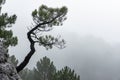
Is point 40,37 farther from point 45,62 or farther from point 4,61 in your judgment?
point 45,62

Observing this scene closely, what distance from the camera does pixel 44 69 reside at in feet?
265

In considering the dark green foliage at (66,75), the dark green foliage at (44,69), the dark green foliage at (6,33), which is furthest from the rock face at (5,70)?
the dark green foliage at (44,69)

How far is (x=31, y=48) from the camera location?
20438mm

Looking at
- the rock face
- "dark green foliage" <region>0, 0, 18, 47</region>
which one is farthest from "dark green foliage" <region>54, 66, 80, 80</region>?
the rock face

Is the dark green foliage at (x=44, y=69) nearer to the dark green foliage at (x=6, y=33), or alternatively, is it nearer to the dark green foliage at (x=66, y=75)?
the dark green foliage at (x=66, y=75)

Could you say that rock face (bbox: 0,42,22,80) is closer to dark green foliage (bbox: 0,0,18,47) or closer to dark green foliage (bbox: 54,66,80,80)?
dark green foliage (bbox: 0,0,18,47)

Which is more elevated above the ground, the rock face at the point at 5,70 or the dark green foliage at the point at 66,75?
the dark green foliage at the point at 66,75

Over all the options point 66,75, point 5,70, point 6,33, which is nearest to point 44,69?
point 66,75

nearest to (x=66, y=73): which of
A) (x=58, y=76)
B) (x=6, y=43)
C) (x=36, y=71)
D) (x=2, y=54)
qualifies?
(x=58, y=76)

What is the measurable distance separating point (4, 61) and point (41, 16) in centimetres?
770

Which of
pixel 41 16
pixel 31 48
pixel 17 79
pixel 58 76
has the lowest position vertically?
pixel 17 79

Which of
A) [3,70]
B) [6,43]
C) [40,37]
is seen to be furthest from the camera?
[6,43]

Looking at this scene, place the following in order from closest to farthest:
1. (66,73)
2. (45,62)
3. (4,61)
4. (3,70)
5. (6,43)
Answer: (3,70) < (4,61) < (6,43) < (66,73) < (45,62)

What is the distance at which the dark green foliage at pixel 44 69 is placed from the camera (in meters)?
78.1
